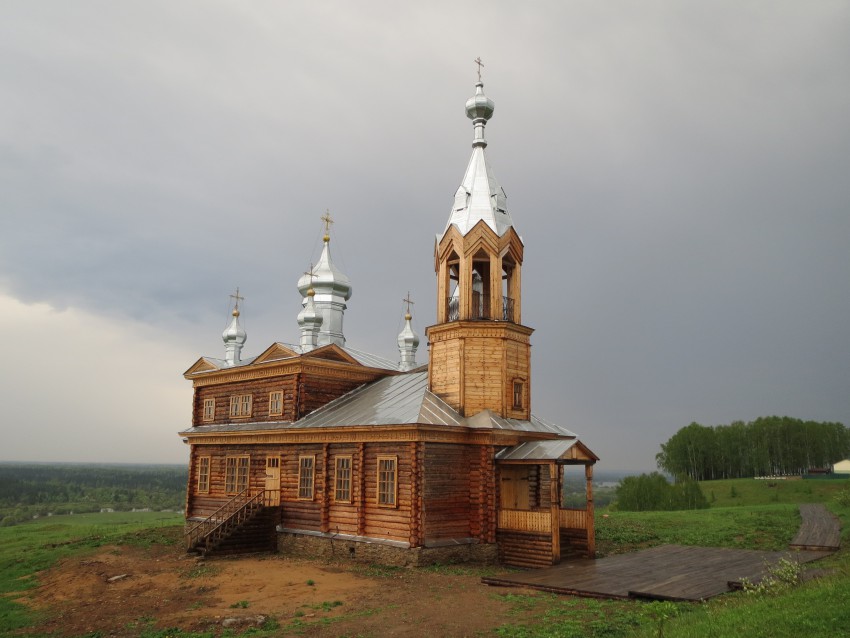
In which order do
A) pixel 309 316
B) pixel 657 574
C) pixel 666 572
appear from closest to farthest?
pixel 657 574 < pixel 666 572 < pixel 309 316

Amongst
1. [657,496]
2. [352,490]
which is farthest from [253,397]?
[657,496]

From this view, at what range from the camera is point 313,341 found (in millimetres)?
31922

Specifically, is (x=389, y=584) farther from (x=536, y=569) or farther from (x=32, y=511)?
(x=32, y=511)

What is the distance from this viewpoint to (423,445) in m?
21.7

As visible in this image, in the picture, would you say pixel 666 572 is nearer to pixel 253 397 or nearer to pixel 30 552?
pixel 253 397

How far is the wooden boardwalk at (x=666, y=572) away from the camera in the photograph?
630 inches

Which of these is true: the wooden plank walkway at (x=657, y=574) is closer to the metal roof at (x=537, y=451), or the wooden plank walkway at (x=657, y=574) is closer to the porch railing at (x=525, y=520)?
the porch railing at (x=525, y=520)

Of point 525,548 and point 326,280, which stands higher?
point 326,280

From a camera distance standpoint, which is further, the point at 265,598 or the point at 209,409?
the point at 209,409

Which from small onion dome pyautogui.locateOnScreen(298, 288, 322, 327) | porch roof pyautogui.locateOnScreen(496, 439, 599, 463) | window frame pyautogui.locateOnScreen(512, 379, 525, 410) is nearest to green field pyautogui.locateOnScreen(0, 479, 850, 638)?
porch roof pyautogui.locateOnScreen(496, 439, 599, 463)

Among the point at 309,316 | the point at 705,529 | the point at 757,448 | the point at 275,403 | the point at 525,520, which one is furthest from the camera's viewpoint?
the point at 757,448

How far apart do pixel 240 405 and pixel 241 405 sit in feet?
0.29

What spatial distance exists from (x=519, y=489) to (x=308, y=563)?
7748 mm

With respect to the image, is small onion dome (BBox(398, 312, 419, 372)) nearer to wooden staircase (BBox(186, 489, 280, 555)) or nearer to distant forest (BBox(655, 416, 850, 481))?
wooden staircase (BBox(186, 489, 280, 555))
